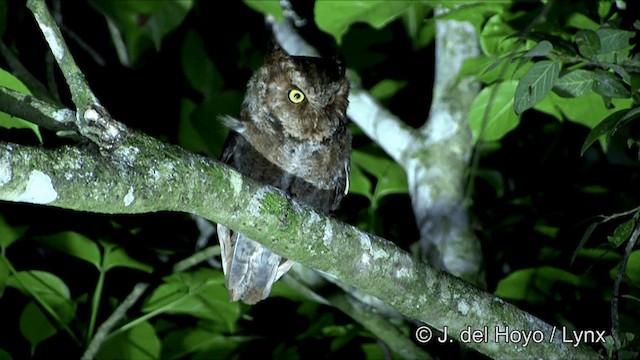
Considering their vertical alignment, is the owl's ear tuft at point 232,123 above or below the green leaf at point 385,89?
above

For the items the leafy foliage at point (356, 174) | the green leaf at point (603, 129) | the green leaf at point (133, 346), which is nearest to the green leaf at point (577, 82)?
the leafy foliage at point (356, 174)

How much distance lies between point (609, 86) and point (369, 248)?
3.04 feet

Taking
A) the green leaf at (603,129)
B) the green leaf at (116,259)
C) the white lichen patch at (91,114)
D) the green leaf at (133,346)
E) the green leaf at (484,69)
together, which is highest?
the white lichen patch at (91,114)

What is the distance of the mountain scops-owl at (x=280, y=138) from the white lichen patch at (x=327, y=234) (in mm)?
1357

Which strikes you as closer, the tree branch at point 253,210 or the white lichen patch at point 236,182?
the tree branch at point 253,210

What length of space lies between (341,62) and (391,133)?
424 mm

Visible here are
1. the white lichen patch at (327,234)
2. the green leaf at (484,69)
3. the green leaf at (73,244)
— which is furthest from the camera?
the green leaf at (73,244)

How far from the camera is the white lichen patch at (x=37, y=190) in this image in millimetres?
1518

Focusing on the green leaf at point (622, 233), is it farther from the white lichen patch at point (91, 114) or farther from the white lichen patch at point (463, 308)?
the white lichen patch at point (91, 114)

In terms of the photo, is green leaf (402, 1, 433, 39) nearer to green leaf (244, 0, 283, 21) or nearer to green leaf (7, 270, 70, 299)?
green leaf (244, 0, 283, 21)

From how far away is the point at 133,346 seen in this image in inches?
132

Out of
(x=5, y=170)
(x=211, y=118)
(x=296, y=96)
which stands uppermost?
(x=5, y=170)

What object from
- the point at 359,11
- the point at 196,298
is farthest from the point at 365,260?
the point at 196,298

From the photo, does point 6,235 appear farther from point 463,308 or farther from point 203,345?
point 463,308
